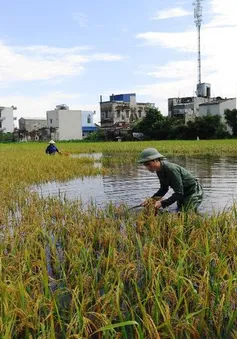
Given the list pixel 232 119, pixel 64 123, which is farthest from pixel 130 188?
pixel 64 123

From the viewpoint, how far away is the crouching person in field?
4707mm

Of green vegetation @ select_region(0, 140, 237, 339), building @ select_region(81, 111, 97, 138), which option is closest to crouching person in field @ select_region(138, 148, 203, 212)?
green vegetation @ select_region(0, 140, 237, 339)

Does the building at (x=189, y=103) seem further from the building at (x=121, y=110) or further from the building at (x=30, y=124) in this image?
the building at (x=30, y=124)

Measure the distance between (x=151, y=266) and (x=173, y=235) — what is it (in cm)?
96

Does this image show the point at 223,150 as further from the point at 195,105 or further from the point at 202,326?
the point at 195,105

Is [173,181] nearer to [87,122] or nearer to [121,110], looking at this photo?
[121,110]

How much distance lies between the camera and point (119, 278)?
2.75 m

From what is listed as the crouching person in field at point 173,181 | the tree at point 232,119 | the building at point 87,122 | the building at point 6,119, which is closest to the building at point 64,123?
the building at point 87,122

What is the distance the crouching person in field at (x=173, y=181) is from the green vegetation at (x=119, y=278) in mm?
279

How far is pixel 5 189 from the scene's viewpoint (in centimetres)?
820

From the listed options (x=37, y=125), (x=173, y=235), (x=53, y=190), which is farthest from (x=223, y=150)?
(x=37, y=125)

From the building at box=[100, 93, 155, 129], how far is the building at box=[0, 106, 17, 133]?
43.1 feet

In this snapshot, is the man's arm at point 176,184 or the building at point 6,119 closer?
the man's arm at point 176,184

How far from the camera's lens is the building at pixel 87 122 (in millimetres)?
62875
